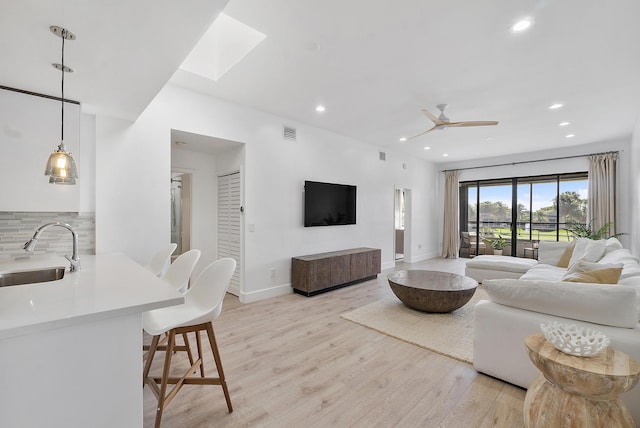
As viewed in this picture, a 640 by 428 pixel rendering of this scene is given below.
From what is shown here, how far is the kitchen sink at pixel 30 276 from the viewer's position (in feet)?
6.59

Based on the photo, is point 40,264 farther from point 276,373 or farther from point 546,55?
point 546,55

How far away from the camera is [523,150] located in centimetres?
687

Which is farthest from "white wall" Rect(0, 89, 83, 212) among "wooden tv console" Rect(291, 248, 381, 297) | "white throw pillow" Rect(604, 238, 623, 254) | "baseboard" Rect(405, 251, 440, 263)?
"baseboard" Rect(405, 251, 440, 263)

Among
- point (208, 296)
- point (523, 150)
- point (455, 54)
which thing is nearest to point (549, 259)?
point (523, 150)

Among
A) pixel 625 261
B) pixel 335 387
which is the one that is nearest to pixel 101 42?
pixel 335 387

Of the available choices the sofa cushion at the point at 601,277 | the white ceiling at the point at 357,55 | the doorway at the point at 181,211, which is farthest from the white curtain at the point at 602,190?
the doorway at the point at 181,211

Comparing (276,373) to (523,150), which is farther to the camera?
(523,150)

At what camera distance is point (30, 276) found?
82.5 inches

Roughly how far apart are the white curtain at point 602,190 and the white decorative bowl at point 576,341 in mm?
6176

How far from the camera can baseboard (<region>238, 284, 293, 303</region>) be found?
13.6 ft

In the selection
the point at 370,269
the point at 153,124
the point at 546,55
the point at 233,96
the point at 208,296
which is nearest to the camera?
the point at 208,296

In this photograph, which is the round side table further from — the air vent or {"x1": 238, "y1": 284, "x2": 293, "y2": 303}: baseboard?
the air vent

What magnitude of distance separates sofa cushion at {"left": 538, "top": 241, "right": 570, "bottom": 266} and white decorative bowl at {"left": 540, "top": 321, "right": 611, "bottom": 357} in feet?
12.6

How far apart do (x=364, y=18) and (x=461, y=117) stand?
9.71 ft
